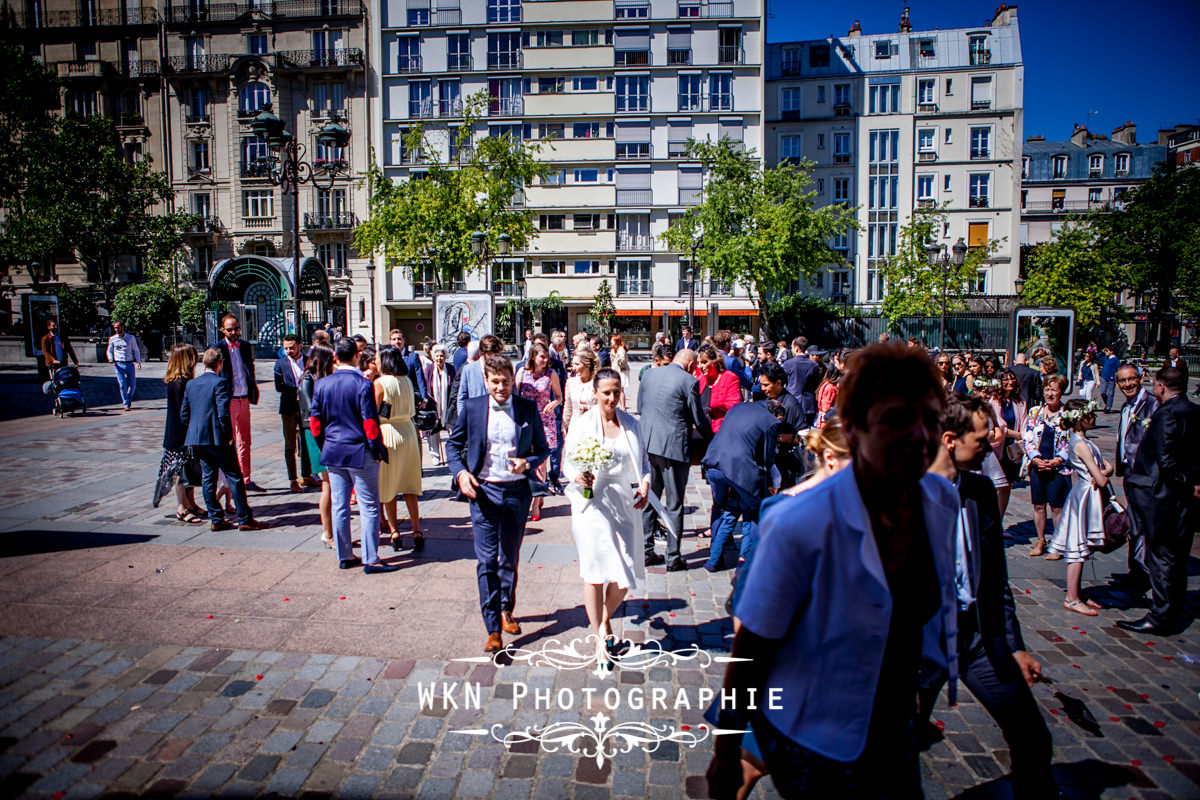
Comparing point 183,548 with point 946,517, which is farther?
point 183,548

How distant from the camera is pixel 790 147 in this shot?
50000 mm

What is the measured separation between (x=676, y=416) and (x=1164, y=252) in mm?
55812

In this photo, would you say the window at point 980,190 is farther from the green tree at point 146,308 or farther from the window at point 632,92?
the green tree at point 146,308

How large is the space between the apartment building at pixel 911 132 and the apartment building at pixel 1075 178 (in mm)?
20308

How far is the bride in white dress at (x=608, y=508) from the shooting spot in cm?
436

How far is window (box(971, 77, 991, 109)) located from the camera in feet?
157

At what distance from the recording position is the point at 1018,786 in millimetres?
2756

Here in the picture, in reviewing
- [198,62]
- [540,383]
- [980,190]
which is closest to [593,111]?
[980,190]

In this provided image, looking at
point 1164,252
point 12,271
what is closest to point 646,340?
point 1164,252

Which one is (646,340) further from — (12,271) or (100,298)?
(12,271)

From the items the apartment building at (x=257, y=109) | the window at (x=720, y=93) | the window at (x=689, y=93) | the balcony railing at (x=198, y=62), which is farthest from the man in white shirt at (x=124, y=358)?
the balcony railing at (x=198, y=62)

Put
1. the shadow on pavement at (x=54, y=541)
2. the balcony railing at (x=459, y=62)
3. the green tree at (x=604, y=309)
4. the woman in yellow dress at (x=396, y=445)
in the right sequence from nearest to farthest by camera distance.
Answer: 1. the shadow on pavement at (x=54, y=541)
2. the woman in yellow dress at (x=396, y=445)
3. the green tree at (x=604, y=309)
4. the balcony railing at (x=459, y=62)

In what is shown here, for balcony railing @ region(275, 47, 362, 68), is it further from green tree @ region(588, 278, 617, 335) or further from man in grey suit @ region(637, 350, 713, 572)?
man in grey suit @ region(637, 350, 713, 572)

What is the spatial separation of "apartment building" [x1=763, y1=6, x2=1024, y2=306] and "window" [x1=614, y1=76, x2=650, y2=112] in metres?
10.1
